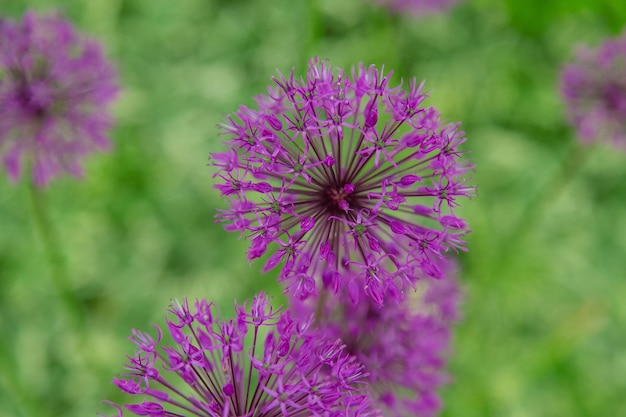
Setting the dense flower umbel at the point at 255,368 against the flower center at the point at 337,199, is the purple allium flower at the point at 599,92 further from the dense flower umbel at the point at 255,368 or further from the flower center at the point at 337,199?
the dense flower umbel at the point at 255,368

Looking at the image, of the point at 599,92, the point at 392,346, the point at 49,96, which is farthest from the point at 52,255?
the point at 599,92

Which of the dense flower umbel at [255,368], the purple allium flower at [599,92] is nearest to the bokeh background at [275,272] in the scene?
the purple allium flower at [599,92]

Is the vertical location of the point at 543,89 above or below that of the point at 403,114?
above

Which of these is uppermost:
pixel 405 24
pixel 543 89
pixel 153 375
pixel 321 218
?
pixel 405 24

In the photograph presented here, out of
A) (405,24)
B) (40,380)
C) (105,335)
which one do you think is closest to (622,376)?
(405,24)

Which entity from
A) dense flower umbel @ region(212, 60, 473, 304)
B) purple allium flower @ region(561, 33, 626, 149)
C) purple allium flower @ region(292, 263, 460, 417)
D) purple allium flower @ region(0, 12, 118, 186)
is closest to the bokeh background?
purple allium flower @ region(561, 33, 626, 149)

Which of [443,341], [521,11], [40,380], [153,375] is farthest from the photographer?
[40,380]

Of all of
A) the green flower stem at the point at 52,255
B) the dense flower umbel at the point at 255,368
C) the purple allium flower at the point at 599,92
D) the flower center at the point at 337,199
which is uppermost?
the green flower stem at the point at 52,255

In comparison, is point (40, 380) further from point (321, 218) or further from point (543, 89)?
point (543, 89)
